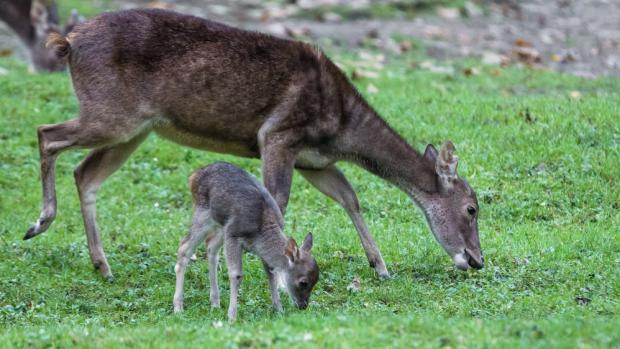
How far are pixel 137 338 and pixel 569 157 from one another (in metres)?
6.02

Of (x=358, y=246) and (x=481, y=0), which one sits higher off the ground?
(x=358, y=246)

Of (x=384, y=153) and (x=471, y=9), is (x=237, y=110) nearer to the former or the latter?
(x=384, y=153)

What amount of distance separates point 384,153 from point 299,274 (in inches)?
77.7

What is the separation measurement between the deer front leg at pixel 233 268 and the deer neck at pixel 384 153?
1.76 meters

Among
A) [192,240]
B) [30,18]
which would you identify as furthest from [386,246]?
[30,18]

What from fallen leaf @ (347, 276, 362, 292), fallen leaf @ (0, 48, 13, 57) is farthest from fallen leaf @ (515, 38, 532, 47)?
fallen leaf @ (347, 276, 362, 292)

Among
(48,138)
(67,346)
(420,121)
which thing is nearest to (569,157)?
(420,121)

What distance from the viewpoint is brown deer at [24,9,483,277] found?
9094 mm

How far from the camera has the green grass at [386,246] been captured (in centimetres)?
686

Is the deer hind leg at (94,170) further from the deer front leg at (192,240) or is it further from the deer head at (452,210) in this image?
the deer head at (452,210)

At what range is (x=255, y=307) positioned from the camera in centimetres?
828

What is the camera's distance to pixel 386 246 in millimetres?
9883

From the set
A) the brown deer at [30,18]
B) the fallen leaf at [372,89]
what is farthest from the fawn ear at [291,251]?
the brown deer at [30,18]

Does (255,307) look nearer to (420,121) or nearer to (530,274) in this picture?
(530,274)
